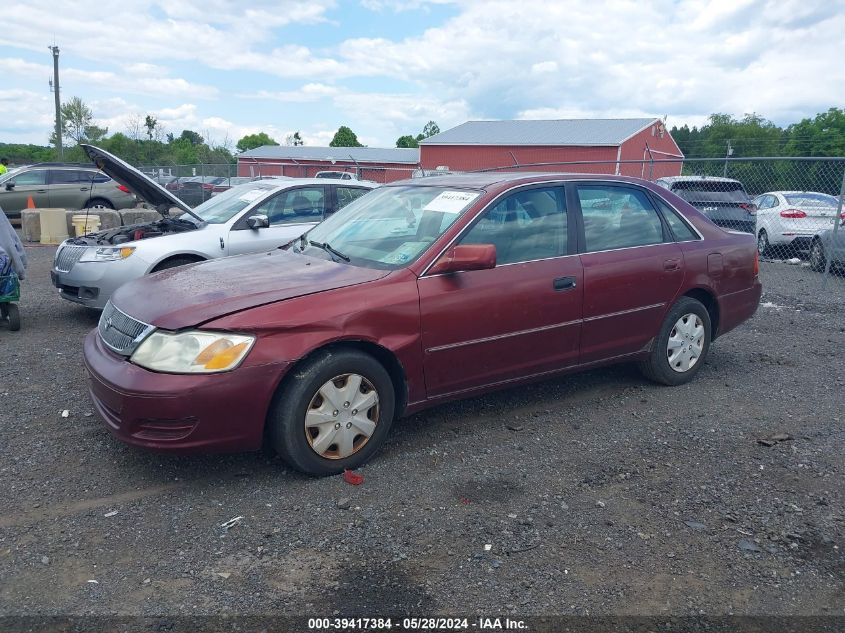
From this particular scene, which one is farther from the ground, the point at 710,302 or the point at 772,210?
the point at 772,210

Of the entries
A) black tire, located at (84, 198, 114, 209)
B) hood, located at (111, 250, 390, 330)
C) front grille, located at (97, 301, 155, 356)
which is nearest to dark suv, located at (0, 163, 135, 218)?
black tire, located at (84, 198, 114, 209)

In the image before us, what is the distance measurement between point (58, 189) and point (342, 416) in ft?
52.6

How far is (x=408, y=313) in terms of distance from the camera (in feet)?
13.0

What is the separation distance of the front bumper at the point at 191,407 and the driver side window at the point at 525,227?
1580 millimetres

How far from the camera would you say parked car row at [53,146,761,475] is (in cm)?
354

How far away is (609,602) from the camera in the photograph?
2.84 m

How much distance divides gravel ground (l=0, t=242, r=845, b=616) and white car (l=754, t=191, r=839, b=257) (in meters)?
9.26

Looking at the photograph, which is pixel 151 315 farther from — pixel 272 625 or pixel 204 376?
pixel 272 625

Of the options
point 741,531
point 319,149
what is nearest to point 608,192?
point 741,531

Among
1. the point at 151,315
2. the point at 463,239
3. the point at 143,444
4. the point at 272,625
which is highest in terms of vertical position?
the point at 463,239

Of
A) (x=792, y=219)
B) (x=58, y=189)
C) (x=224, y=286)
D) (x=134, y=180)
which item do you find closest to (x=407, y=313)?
(x=224, y=286)

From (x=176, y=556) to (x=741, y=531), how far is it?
2691mm

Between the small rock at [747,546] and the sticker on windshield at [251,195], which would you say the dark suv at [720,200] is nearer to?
the sticker on windshield at [251,195]

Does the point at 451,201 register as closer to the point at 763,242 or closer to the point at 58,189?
Answer: the point at 763,242
